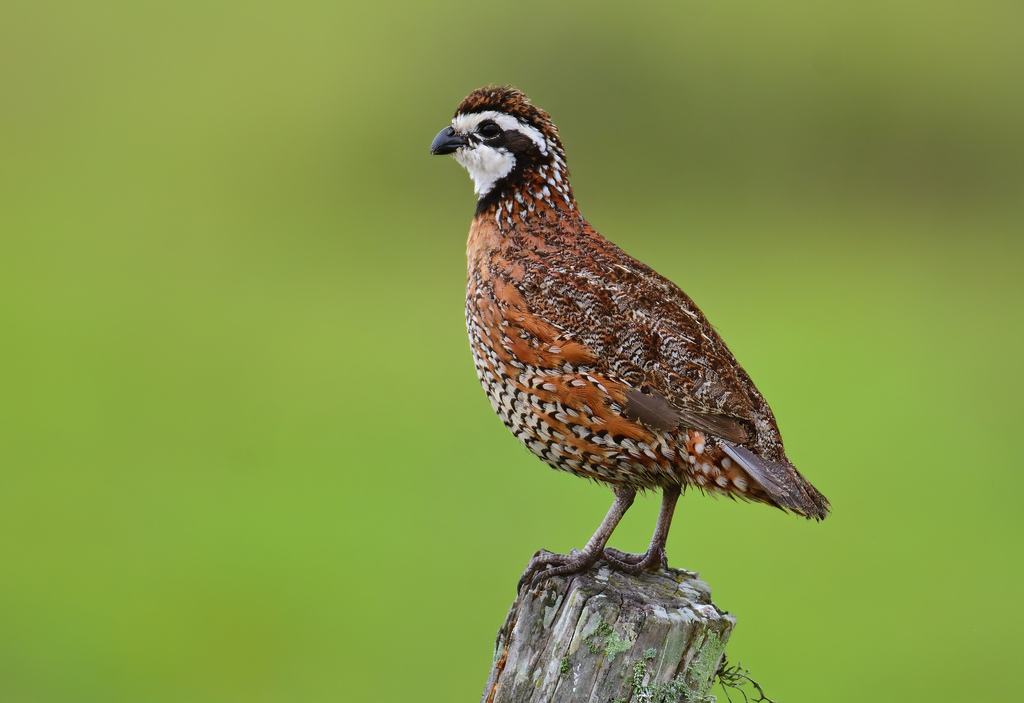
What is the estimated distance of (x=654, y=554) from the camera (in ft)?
11.0

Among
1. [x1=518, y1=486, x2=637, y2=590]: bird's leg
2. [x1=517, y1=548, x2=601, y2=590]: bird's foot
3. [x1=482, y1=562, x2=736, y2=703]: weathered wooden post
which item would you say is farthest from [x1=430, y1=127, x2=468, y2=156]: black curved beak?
[x1=482, y1=562, x2=736, y2=703]: weathered wooden post

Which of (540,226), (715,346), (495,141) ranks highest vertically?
(495,141)

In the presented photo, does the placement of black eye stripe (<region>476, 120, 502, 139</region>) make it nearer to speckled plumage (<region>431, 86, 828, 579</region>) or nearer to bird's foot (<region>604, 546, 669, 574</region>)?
speckled plumage (<region>431, 86, 828, 579</region>)

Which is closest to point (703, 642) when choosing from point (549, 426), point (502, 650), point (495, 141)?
point (502, 650)

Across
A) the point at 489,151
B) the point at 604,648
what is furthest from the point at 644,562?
the point at 489,151

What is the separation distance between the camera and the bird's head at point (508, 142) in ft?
12.3

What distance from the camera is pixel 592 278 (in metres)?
3.31

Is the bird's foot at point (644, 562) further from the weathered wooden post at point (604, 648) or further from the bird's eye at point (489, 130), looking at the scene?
the bird's eye at point (489, 130)

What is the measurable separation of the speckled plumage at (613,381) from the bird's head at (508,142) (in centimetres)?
24

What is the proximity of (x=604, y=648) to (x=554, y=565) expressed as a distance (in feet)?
2.02

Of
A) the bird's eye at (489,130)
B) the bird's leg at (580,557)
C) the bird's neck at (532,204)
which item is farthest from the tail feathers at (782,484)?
the bird's eye at (489,130)

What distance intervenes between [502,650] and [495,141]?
1.89 meters

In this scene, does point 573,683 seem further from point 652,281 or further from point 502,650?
point 652,281

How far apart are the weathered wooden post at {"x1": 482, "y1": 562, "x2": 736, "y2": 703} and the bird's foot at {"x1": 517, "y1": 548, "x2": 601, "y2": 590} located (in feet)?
0.40
